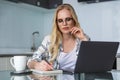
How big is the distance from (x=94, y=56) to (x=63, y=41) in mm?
646

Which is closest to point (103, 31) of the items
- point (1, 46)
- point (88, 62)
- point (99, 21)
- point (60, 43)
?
point (99, 21)

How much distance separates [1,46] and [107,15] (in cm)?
178

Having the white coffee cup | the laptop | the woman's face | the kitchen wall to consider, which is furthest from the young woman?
the kitchen wall

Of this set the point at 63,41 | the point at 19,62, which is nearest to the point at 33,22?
the point at 63,41

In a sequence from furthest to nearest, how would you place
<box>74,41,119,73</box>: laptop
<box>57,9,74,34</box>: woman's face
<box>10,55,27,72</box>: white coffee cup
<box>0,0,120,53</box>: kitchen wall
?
<box>0,0,120,53</box>: kitchen wall → <box>57,9,74,34</box>: woman's face → <box>10,55,27,72</box>: white coffee cup → <box>74,41,119,73</box>: laptop

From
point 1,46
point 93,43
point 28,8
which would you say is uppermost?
point 28,8

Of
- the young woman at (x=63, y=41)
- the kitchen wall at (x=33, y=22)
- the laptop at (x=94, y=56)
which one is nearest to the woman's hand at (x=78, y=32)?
the young woman at (x=63, y=41)

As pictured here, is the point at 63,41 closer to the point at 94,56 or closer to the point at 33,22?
the point at 94,56

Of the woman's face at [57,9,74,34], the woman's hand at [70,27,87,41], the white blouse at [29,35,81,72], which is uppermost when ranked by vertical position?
the woman's face at [57,9,74,34]

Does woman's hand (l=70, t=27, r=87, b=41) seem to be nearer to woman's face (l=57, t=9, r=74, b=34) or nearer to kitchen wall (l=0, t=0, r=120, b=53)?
woman's face (l=57, t=9, r=74, b=34)

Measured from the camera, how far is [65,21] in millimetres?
1929

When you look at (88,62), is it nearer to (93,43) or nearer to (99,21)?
(93,43)

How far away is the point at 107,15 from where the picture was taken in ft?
13.0

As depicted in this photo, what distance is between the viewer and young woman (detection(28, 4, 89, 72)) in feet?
6.08
